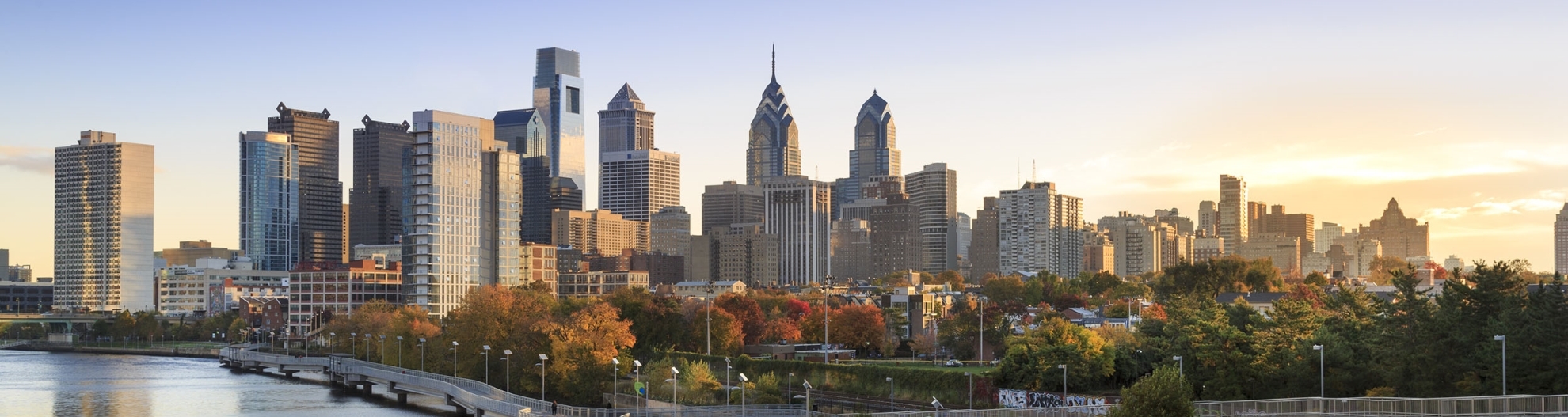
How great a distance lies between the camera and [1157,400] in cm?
4538

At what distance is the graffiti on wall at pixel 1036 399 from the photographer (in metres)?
75.1

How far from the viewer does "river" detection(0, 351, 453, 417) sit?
341 ft

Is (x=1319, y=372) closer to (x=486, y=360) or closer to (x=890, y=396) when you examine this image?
(x=890, y=396)

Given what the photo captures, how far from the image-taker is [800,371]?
95438mm

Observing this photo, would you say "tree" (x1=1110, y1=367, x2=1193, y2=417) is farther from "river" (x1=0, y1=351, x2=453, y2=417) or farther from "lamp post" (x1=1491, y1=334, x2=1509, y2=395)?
"river" (x1=0, y1=351, x2=453, y2=417)

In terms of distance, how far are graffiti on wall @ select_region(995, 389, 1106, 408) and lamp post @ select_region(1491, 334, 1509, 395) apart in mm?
18909

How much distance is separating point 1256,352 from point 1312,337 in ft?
8.67

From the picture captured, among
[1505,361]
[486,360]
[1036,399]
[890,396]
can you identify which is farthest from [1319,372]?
[486,360]

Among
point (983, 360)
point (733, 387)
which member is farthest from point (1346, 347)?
point (983, 360)

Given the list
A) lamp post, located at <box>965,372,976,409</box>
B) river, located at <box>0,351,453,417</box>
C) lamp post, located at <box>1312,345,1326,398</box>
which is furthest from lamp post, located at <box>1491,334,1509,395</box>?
river, located at <box>0,351,453,417</box>

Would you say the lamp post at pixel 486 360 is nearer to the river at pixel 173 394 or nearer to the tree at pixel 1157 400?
the river at pixel 173 394

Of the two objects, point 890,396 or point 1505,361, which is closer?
point 1505,361

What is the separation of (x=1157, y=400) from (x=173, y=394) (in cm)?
9447

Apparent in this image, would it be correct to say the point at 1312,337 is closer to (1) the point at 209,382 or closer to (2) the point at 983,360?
(2) the point at 983,360
